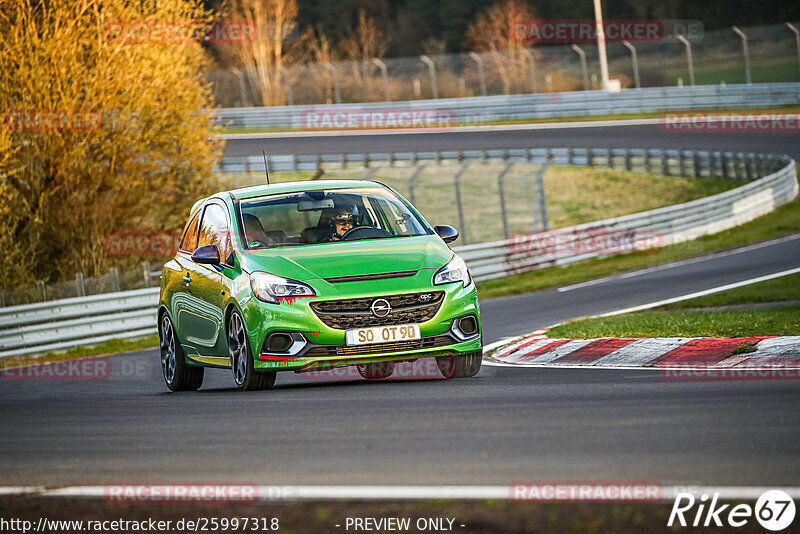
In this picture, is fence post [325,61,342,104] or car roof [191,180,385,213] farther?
fence post [325,61,342,104]

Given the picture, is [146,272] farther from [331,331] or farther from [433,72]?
[433,72]

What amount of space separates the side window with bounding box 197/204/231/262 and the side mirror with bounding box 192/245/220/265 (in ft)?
0.42

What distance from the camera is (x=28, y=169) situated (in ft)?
84.1

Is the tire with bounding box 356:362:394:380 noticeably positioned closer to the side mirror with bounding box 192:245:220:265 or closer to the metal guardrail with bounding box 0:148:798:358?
the side mirror with bounding box 192:245:220:265

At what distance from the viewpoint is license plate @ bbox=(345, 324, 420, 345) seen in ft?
31.4

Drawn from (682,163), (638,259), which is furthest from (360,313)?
(682,163)

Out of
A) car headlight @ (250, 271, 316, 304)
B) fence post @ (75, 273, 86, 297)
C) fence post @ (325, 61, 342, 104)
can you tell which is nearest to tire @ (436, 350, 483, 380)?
car headlight @ (250, 271, 316, 304)

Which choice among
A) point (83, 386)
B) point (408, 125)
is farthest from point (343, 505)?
point (408, 125)

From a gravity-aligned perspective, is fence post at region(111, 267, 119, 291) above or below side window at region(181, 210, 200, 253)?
below

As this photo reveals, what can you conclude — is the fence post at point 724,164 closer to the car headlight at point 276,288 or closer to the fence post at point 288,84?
the fence post at point 288,84

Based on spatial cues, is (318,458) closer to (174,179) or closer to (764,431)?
(764,431)

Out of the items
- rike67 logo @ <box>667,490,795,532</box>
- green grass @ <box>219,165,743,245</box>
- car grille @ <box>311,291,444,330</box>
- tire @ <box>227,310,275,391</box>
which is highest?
rike67 logo @ <box>667,490,795,532</box>

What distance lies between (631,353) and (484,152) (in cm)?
3184

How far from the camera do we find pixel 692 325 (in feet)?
41.7
